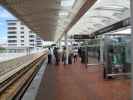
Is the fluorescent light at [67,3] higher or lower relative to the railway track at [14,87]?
higher

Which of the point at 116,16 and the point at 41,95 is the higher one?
the point at 116,16

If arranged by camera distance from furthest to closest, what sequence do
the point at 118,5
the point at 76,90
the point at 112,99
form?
1. the point at 118,5
2. the point at 76,90
3. the point at 112,99

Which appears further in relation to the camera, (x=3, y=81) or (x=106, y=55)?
(x=3, y=81)

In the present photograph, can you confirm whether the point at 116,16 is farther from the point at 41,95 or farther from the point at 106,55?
the point at 41,95

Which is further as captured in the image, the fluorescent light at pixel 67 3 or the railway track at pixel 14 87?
the railway track at pixel 14 87

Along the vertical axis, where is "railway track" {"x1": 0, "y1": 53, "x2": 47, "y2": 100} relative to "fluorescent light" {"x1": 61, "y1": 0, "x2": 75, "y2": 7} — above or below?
below

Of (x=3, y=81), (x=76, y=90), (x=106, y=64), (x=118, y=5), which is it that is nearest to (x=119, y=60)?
(x=106, y=64)

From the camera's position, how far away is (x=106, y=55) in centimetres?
1272

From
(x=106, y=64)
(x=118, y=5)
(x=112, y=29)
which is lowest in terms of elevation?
(x=106, y=64)

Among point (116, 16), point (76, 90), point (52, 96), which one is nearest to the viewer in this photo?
point (52, 96)

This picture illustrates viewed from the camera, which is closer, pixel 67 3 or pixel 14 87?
pixel 67 3

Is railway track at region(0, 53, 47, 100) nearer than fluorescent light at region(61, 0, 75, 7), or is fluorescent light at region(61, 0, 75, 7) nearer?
fluorescent light at region(61, 0, 75, 7)

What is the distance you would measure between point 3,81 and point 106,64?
29.8ft

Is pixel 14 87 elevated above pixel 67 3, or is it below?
below
